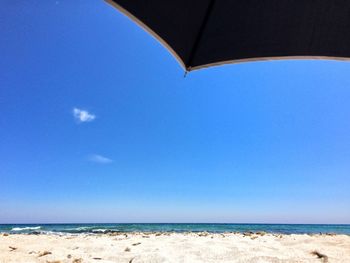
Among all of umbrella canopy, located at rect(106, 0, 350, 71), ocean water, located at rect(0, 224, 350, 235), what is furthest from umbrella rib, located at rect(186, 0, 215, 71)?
ocean water, located at rect(0, 224, 350, 235)

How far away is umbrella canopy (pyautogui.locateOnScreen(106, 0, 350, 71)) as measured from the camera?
191cm

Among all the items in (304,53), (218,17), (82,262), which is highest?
(218,17)

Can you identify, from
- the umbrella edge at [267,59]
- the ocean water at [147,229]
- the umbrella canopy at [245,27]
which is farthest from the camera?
the ocean water at [147,229]

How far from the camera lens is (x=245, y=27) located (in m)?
2.04

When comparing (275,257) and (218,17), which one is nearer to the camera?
(218,17)

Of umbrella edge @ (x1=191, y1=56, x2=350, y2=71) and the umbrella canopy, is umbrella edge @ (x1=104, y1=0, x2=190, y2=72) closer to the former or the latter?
the umbrella canopy

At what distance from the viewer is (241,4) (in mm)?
1916

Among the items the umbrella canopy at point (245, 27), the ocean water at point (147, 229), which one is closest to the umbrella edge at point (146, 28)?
the umbrella canopy at point (245, 27)

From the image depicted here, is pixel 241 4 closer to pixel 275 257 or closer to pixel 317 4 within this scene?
pixel 317 4

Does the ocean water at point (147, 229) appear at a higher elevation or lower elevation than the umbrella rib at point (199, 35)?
lower

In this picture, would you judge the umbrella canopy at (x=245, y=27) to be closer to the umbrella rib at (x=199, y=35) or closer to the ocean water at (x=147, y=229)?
the umbrella rib at (x=199, y=35)

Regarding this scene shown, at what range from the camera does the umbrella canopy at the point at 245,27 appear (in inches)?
75.3

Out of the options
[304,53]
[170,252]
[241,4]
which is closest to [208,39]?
[241,4]

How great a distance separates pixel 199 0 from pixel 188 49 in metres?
0.38
